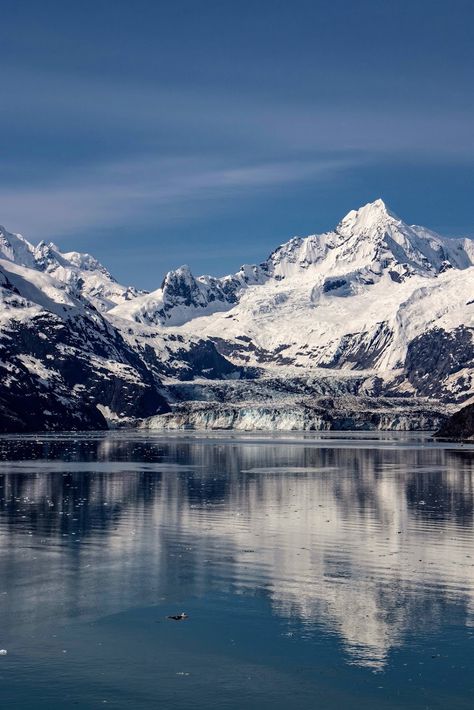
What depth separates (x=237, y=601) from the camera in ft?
156

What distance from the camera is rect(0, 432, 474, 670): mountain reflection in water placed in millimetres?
45250

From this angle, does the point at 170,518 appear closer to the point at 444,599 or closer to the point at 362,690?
the point at 444,599

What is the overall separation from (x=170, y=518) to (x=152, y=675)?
4153 cm

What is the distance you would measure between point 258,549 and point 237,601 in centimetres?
1431

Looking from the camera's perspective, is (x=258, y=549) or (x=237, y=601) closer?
(x=237, y=601)

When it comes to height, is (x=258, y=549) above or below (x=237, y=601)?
above

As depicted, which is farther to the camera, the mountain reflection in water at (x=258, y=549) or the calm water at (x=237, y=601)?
A: the mountain reflection in water at (x=258, y=549)

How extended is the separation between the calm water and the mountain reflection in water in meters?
0.16

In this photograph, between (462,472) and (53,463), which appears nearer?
(462,472)

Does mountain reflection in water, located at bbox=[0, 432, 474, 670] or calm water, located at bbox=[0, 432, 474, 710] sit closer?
calm water, located at bbox=[0, 432, 474, 710]

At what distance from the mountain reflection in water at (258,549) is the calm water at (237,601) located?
0.16 meters

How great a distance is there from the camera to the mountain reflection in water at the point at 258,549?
45.2 metres

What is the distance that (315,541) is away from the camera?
64.9 m

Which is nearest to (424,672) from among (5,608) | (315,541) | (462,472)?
(5,608)
